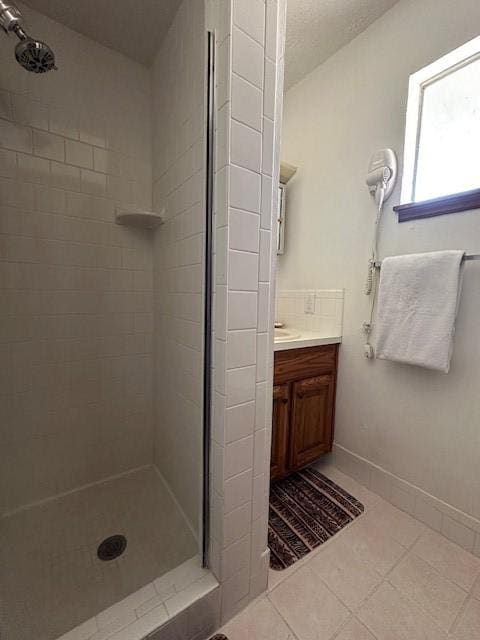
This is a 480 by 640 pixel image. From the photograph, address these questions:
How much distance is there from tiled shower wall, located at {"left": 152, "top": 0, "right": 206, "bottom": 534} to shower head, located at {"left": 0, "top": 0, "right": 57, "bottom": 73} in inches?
18.5

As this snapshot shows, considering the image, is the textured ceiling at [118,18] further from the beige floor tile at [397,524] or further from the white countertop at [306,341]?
the beige floor tile at [397,524]

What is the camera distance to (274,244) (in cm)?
86

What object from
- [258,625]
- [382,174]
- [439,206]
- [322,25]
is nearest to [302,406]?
[258,625]

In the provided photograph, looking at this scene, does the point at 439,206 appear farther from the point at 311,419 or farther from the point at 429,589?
the point at 429,589

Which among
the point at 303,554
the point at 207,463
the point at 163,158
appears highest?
the point at 163,158

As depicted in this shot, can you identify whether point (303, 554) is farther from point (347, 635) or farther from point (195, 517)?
point (195, 517)

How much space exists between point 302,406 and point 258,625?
840mm

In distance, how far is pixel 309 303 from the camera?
5.84 ft

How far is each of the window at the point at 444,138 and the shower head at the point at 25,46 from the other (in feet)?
4.86

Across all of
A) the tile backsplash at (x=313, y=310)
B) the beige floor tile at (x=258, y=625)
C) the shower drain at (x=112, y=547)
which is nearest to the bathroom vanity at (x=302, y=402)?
the tile backsplash at (x=313, y=310)

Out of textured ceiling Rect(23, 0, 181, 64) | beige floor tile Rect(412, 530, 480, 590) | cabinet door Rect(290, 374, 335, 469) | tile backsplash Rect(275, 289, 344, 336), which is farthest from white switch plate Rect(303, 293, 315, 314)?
textured ceiling Rect(23, 0, 181, 64)

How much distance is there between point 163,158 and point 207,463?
138cm

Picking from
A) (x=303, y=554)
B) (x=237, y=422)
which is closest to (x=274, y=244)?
(x=237, y=422)

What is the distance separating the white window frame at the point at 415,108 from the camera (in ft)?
3.90
